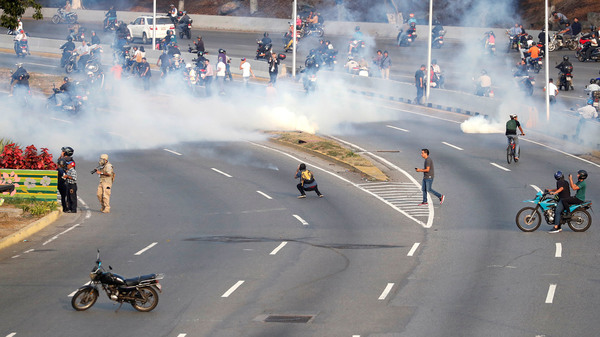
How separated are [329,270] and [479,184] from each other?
38.1 feet

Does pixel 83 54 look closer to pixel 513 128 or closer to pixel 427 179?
pixel 513 128

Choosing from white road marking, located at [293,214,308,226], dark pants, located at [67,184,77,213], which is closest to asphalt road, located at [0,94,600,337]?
white road marking, located at [293,214,308,226]

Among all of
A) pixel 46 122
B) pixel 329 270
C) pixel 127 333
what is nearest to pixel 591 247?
pixel 329 270

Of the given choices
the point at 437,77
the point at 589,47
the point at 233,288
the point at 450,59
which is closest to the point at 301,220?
the point at 233,288

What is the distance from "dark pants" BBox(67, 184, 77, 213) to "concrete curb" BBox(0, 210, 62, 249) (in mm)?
401

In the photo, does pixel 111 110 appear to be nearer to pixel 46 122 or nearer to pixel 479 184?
pixel 46 122

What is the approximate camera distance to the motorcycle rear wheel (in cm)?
2509

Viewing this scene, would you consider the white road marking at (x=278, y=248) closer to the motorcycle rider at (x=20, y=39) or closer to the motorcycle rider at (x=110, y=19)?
the motorcycle rider at (x=20, y=39)

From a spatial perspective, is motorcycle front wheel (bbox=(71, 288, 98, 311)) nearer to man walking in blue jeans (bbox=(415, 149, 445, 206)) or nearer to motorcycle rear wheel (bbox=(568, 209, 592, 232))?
motorcycle rear wheel (bbox=(568, 209, 592, 232))

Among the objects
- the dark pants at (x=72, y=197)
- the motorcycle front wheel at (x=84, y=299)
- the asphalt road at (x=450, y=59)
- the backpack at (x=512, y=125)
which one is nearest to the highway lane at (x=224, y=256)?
the motorcycle front wheel at (x=84, y=299)

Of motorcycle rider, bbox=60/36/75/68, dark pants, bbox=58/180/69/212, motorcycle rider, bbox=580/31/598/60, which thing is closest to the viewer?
dark pants, bbox=58/180/69/212

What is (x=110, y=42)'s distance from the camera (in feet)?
218

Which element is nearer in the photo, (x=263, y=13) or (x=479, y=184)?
(x=479, y=184)

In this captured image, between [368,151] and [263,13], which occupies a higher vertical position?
[263,13]
